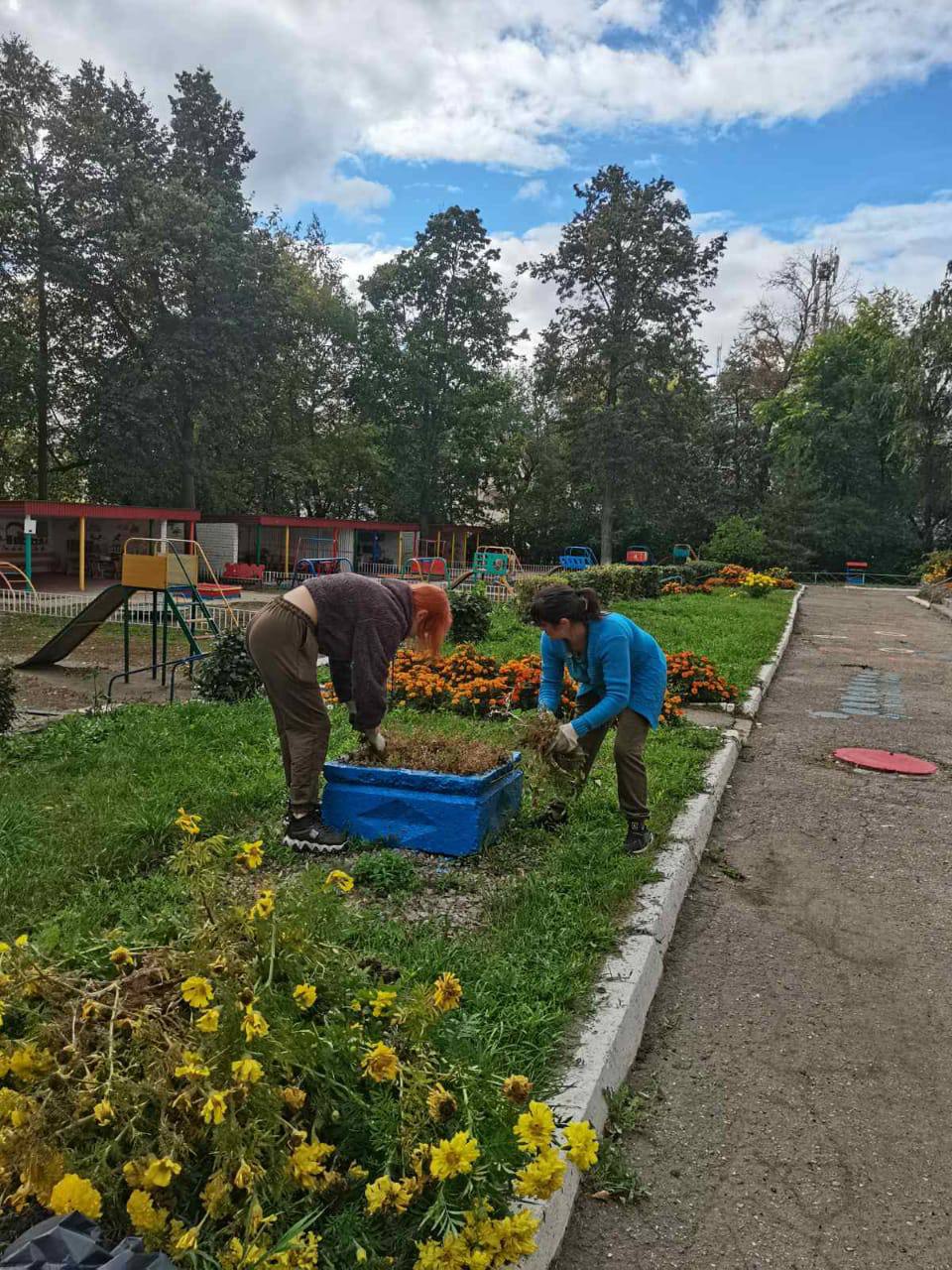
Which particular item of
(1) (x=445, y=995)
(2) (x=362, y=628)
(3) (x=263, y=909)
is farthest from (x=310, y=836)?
(1) (x=445, y=995)

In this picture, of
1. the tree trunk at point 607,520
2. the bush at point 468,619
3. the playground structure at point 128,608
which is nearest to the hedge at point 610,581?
the bush at point 468,619

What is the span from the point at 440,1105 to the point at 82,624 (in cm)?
884

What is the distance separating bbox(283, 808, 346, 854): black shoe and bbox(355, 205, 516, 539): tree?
38127mm

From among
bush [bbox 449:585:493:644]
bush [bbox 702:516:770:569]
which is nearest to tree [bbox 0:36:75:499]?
bush [bbox 449:585:493:644]

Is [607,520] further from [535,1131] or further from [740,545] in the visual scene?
[535,1131]

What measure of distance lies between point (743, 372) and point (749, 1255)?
53363 mm

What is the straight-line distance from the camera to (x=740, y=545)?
40.1 metres

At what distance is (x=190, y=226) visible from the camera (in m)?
29.5

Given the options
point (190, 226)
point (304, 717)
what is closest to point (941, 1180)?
point (304, 717)

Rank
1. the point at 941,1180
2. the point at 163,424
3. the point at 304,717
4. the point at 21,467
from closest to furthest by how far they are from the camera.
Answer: the point at 941,1180 < the point at 304,717 < the point at 163,424 < the point at 21,467

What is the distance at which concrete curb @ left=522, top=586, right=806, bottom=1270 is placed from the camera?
2221 millimetres

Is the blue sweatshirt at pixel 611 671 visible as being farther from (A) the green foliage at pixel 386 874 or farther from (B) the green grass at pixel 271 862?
(A) the green foliage at pixel 386 874

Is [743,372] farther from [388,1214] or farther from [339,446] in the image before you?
[388,1214]

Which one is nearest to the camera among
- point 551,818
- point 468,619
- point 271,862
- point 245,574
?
point 271,862
